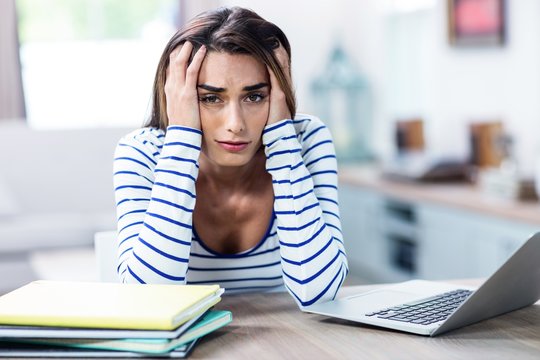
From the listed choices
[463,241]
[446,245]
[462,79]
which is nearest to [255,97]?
[463,241]

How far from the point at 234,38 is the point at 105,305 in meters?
0.61

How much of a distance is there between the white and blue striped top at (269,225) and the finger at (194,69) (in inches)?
3.2

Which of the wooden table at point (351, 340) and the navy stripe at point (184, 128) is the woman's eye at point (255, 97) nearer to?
the navy stripe at point (184, 128)

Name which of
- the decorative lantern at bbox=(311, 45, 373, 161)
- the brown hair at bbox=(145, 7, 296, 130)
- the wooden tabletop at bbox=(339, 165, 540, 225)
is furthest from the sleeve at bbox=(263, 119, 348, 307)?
the decorative lantern at bbox=(311, 45, 373, 161)

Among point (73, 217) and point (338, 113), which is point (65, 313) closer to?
point (73, 217)

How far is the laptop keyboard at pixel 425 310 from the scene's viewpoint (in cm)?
118

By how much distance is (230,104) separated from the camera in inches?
58.1

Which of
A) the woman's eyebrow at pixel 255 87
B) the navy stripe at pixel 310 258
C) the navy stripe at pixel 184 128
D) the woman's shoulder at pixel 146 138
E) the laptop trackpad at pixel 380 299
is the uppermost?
the woman's eyebrow at pixel 255 87

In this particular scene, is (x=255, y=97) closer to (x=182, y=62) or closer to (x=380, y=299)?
(x=182, y=62)

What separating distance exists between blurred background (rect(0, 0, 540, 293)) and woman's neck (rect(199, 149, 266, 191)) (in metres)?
1.48

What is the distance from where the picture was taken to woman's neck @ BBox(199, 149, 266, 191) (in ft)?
5.52

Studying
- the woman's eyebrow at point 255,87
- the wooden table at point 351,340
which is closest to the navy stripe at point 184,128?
the woman's eyebrow at point 255,87

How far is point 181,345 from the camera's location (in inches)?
41.0

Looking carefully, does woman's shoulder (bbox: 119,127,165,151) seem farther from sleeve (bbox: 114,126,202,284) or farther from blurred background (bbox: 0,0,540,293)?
blurred background (bbox: 0,0,540,293)
